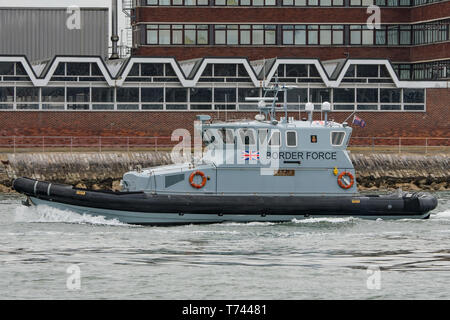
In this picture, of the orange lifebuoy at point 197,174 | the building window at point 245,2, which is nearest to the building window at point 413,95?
Result: the building window at point 245,2

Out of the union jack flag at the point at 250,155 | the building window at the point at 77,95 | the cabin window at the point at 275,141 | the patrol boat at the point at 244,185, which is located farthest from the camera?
the building window at the point at 77,95

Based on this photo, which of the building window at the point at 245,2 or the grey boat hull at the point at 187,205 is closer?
the grey boat hull at the point at 187,205

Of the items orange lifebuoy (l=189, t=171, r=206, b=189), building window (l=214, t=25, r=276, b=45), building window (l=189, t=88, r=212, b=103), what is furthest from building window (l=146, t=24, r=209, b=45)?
orange lifebuoy (l=189, t=171, r=206, b=189)

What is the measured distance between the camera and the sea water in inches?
968

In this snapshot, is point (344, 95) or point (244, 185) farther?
point (344, 95)

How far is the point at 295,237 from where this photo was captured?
3212 cm

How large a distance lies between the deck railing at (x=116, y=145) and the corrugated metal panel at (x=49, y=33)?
17.1 meters

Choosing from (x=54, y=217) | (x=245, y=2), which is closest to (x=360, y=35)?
(x=245, y=2)

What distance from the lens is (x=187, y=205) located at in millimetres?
33656

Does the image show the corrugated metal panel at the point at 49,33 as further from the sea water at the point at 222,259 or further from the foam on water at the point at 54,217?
the foam on water at the point at 54,217

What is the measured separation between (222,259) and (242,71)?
3680 centimetres

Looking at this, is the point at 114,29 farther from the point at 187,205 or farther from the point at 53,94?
the point at 187,205

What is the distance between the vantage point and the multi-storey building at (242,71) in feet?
201

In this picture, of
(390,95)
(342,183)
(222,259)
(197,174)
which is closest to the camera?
(222,259)
